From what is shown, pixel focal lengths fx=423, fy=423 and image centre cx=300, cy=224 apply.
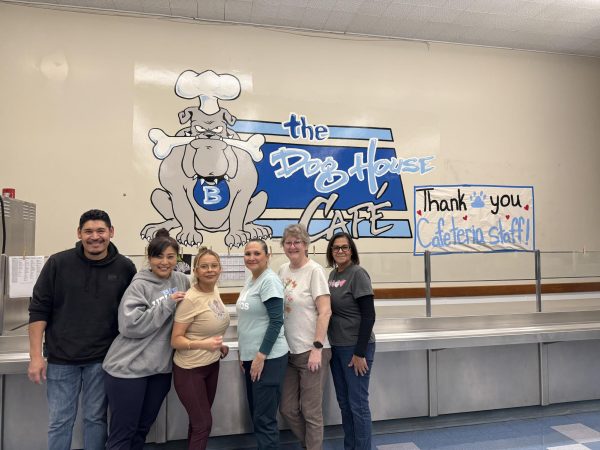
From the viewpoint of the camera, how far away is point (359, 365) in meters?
2.19

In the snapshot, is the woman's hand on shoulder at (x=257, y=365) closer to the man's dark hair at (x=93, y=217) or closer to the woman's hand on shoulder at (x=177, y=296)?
the woman's hand on shoulder at (x=177, y=296)

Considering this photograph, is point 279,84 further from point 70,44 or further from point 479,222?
point 479,222

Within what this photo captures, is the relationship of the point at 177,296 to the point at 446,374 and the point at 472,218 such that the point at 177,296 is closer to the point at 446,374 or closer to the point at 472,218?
the point at 446,374

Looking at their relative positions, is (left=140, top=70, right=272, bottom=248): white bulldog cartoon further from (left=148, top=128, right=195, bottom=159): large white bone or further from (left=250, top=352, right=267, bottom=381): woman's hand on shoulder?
(left=250, top=352, right=267, bottom=381): woman's hand on shoulder

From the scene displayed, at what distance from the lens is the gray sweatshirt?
185cm

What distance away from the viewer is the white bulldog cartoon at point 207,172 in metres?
4.11

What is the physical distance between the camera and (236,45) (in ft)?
14.1

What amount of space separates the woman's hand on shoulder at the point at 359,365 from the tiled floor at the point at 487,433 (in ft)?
2.67

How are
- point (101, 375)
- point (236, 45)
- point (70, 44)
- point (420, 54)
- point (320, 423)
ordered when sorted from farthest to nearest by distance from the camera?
1. point (420, 54)
2. point (236, 45)
3. point (70, 44)
4. point (320, 423)
5. point (101, 375)

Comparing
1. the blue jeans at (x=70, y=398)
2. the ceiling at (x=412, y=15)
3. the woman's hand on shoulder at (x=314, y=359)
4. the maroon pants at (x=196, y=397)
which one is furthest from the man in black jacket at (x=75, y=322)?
the ceiling at (x=412, y=15)

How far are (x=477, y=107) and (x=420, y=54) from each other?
2.92 feet

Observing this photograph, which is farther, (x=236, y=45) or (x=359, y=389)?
(x=236, y=45)

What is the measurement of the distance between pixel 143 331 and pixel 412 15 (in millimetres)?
3915

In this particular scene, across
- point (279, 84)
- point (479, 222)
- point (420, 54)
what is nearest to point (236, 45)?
point (279, 84)
